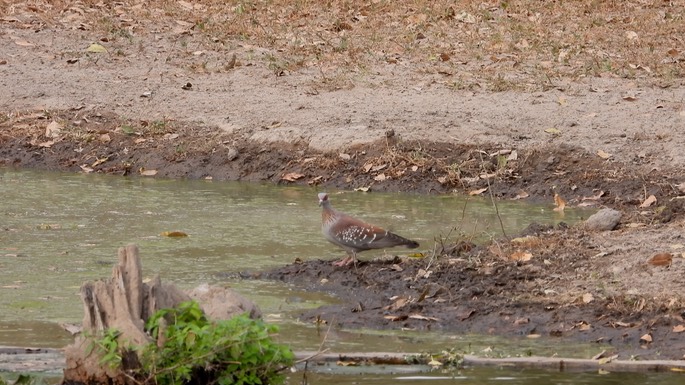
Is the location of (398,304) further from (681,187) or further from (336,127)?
(336,127)

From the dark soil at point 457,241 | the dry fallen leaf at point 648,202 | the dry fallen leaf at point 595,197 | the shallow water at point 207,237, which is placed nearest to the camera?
the shallow water at point 207,237

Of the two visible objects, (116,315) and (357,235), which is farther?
(357,235)

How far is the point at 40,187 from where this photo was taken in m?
12.8

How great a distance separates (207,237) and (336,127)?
3.53 metres

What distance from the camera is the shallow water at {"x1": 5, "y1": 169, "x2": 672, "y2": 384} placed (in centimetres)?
772

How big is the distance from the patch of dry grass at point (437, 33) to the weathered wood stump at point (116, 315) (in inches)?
347

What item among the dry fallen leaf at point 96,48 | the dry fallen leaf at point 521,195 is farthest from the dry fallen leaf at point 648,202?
the dry fallen leaf at point 96,48

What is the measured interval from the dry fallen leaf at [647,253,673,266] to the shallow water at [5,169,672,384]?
46.6 inches

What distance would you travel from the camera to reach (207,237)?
421 inches

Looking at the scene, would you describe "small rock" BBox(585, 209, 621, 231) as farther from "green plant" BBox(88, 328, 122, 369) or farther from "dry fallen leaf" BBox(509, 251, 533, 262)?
"green plant" BBox(88, 328, 122, 369)

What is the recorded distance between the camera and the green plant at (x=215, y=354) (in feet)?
20.1

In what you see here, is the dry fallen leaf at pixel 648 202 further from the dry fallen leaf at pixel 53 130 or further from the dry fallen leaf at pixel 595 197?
the dry fallen leaf at pixel 53 130

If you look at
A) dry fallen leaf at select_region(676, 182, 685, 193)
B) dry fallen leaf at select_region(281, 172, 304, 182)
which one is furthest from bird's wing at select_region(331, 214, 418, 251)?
dry fallen leaf at select_region(281, 172, 304, 182)

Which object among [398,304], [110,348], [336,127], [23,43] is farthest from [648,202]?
[23,43]
